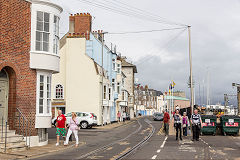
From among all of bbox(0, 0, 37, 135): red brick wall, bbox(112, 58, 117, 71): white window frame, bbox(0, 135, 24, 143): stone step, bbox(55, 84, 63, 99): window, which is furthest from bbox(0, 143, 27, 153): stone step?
bbox(112, 58, 117, 71): white window frame

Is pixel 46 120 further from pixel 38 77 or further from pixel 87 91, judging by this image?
pixel 87 91

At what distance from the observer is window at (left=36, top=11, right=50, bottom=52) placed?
670 inches

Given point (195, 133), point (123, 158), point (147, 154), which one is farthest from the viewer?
point (195, 133)

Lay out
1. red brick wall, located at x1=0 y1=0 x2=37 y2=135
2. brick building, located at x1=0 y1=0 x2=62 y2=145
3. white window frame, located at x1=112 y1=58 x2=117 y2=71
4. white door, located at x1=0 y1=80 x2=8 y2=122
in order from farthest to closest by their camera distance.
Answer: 1. white window frame, located at x1=112 y1=58 x2=117 y2=71
2. white door, located at x1=0 y1=80 x2=8 y2=122
3. brick building, located at x1=0 y1=0 x2=62 y2=145
4. red brick wall, located at x1=0 y1=0 x2=37 y2=135

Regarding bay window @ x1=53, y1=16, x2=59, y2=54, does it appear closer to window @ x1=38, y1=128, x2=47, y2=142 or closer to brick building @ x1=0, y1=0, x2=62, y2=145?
brick building @ x1=0, y1=0, x2=62, y2=145

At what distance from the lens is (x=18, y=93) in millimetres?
15977

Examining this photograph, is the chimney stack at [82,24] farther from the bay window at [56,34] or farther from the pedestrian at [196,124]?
the pedestrian at [196,124]

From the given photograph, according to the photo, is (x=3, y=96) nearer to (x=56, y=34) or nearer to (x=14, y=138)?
(x=14, y=138)

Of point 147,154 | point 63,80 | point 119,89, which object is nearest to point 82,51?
point 63,80

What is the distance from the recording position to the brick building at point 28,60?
15.6m

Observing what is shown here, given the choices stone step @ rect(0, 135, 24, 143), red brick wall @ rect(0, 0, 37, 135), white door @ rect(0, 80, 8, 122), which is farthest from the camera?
white door @ rect(0, 80, 8, 122)

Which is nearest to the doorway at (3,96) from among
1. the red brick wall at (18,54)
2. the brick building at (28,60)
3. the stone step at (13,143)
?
the brick building at (28,60)

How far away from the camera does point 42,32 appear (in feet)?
56.1

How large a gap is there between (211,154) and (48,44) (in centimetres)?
998
